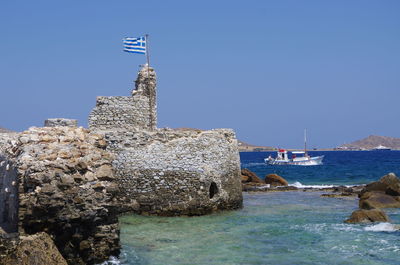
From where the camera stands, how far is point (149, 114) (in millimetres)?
21797

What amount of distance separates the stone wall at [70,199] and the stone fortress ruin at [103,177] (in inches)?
0.8

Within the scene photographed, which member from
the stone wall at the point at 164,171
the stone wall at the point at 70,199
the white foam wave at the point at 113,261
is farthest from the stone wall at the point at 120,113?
the white foam wave at the point at 113,261

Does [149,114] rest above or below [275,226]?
above

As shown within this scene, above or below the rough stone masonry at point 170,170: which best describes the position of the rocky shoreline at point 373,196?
below

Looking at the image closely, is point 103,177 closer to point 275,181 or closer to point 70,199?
point 70,199

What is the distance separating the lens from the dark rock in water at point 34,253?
8625 mm

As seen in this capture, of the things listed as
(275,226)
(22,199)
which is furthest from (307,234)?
(22,199)

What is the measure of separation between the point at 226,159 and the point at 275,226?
3673mm

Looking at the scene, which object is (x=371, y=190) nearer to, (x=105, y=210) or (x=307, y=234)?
(x=307, y=234)

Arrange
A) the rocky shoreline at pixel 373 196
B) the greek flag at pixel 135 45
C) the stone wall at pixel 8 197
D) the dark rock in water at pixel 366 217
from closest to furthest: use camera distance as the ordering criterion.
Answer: the stone wall at pixel 8 197 < the dark rock in water at pixel 366 217 < the rocky shoreline at pixel 373 196 < the greek flag at pixel 135 45

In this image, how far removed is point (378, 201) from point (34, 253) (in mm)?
18049

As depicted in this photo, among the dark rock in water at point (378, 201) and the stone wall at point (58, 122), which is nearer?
the stone wall at point (58, 122)

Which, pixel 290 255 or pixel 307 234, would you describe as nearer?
pixel 290 255

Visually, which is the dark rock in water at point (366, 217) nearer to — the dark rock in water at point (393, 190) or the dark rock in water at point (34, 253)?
the dark rock in water at point (393, 190)
